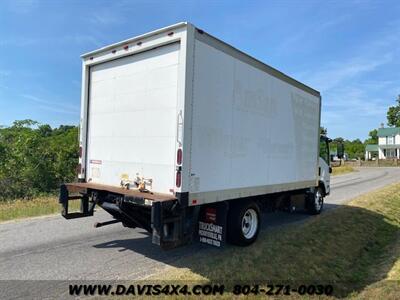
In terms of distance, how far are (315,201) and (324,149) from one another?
1.89 meters

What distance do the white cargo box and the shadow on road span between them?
42.4 inches

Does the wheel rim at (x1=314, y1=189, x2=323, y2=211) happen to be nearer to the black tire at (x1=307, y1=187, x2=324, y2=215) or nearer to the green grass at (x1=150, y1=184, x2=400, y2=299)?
the black tire at (x1=307, y1=187, x2=324, y2=215)

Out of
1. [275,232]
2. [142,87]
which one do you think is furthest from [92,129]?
[275,232]

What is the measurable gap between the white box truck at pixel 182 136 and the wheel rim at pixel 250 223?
0.02 meters

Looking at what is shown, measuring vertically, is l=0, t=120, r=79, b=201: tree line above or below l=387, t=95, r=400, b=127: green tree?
below

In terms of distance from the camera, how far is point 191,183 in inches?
218

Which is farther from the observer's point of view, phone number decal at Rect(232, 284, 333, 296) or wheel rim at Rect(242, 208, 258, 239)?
wheel rim at Rect(242, 208, 258, 239)

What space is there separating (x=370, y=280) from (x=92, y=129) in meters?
5.88

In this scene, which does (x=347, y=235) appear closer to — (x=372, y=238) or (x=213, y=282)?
(x=372, y=238)

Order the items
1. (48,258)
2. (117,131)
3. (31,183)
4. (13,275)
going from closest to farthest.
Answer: (13,275), (48,258), (117,131), (31,183)

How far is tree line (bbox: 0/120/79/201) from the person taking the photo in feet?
54.8

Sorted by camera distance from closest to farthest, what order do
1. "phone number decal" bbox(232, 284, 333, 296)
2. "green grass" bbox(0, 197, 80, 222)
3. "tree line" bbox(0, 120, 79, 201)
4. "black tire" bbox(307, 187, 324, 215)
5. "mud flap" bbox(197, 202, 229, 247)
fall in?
"phone number decal" bbox(232, 284, 333, 296)
"mud flap" bbox(197, 202, 229, 247)
"green grass" bbox(0, 197, 80, 222)
"black tire" bbox(307, 187, 324, 215)
"tree line" bbox(0, 120, 79, 201)

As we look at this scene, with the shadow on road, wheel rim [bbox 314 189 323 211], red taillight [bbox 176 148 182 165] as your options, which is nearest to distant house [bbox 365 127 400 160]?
wheel rim [bbox 314 189 323 211]

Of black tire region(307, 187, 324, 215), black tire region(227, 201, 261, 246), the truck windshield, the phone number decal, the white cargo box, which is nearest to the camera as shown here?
the phone number decal
